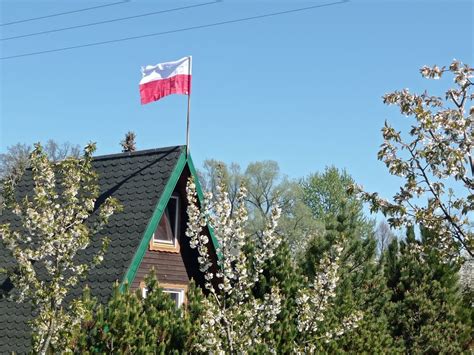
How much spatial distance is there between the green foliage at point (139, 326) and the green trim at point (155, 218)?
1.47 m

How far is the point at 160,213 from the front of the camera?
19547mm

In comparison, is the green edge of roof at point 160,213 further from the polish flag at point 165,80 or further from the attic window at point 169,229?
the polish flag at point 165,80

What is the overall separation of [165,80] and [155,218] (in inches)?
162

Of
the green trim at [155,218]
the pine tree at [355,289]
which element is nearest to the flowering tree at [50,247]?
the green trim at [155,218]

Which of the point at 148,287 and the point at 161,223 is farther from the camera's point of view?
the point at 161,223

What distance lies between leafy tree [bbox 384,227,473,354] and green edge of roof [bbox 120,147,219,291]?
837 centimetres

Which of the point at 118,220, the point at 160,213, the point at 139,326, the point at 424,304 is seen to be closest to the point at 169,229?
Result: the point at 160,213

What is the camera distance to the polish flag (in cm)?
2162

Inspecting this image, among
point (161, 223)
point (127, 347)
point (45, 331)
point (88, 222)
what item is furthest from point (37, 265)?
point (45, 331)

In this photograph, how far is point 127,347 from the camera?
15.5 m

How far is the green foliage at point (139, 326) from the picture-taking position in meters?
15.4

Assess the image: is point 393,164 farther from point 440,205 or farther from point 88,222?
point 88,222

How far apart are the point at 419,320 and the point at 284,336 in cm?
952

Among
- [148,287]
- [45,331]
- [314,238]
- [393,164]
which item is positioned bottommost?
[45,331]
